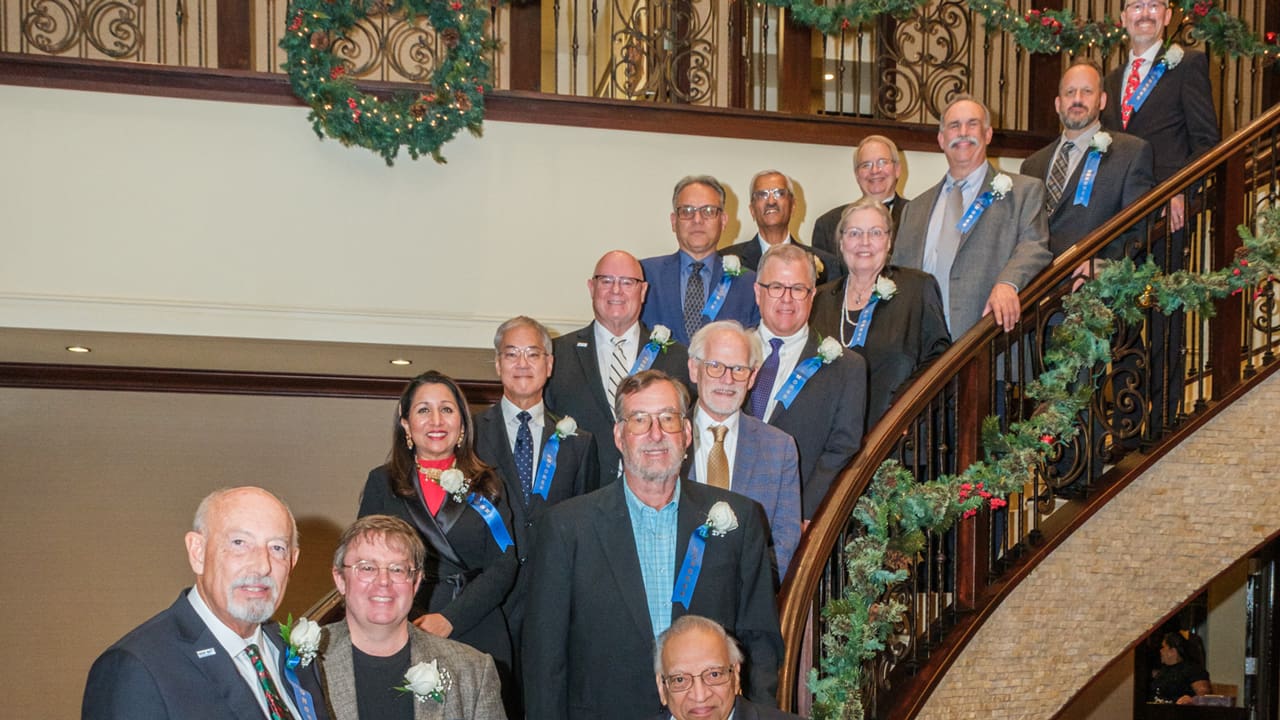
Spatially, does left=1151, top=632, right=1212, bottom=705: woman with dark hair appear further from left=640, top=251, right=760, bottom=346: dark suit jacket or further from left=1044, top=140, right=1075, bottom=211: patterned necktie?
left=640, top=251, right=760, bottom=346: dark suit jacket

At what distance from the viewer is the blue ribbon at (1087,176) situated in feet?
17.9

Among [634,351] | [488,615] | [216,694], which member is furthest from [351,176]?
[216,694]

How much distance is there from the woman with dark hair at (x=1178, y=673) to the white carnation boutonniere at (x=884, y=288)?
6.27m

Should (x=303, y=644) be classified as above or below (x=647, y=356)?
below

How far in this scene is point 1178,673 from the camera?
32.2ft

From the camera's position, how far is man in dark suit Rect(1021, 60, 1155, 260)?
5.43 meters

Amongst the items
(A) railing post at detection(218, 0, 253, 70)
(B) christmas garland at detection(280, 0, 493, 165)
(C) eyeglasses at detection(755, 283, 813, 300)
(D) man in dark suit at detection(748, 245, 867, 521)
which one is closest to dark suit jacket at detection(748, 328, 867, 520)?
(D) man in dark suit at detection(748, 245, 867, 521)

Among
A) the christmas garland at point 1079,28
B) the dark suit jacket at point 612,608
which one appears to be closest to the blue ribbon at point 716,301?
the dark suit jacket at point 612,608

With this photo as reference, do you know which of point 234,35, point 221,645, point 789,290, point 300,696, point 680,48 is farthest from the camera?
point 680,48

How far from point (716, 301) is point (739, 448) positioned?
4.51ft

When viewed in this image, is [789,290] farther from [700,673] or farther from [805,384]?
[700,673]

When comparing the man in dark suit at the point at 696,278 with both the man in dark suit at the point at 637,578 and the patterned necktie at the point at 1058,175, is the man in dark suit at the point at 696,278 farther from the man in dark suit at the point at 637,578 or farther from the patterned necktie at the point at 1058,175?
the man in dark suit at the point at 637,578

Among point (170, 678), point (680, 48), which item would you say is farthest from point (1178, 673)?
point (170, 678)

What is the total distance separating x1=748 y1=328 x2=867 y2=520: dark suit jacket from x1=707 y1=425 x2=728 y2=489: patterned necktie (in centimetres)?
39
